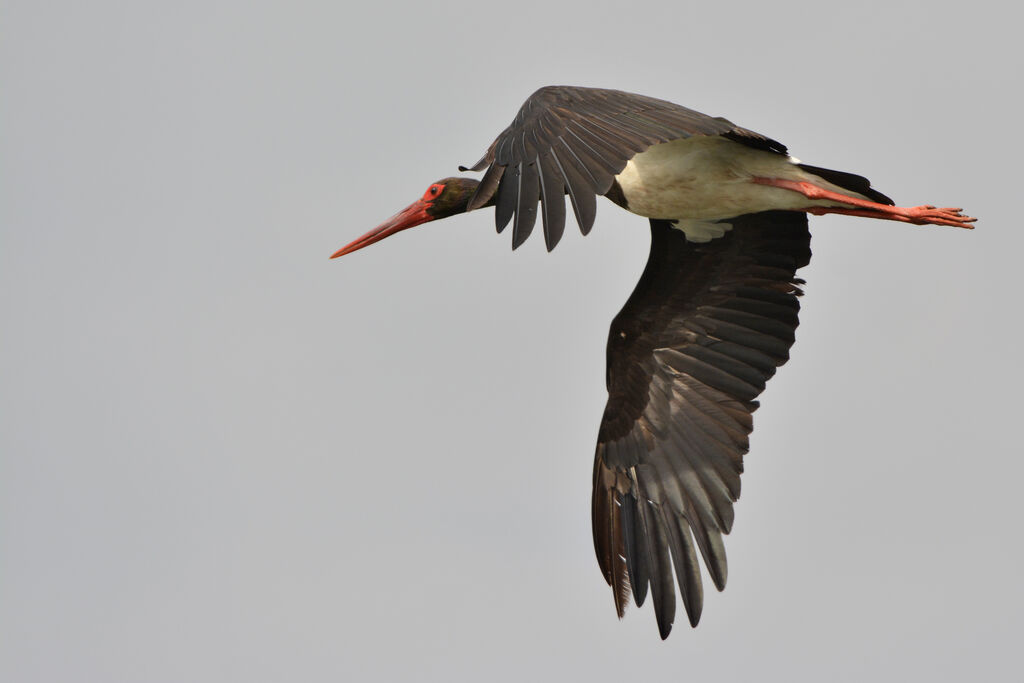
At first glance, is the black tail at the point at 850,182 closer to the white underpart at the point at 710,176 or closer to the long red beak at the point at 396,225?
the white underpart at the point at 710,176

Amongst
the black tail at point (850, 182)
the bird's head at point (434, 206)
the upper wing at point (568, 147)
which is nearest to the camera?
the upper wing at point (568, 147)

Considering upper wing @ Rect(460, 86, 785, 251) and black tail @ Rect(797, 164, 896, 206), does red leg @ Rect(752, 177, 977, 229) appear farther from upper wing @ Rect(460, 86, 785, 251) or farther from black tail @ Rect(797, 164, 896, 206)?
upper wing @ Rect(460, 86, 785, 251)

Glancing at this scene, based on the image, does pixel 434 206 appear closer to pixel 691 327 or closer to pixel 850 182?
pixel 691 327

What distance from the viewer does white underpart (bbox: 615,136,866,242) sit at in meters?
9.15

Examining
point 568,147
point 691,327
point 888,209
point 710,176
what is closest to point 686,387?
point 691,327

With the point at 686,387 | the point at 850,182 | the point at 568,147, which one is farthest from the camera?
the point at 686,387

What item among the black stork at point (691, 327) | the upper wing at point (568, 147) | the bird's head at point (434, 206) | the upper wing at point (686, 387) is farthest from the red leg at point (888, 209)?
the bird's head at point (434, 206)

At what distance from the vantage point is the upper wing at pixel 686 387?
9.63 meters

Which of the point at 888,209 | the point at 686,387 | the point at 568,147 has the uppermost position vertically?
the point at 888,209

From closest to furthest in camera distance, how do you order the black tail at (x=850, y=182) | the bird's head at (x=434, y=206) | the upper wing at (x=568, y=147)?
1. the upper wing at (x=568, y=147)
2. the black tail at (x=850, y=182)
3. the bird's head at (x=434, y=206)

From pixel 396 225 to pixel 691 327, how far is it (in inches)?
91.4

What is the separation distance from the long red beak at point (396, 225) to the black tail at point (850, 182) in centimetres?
303

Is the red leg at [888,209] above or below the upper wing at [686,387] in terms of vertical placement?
above

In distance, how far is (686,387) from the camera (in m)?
10.2
